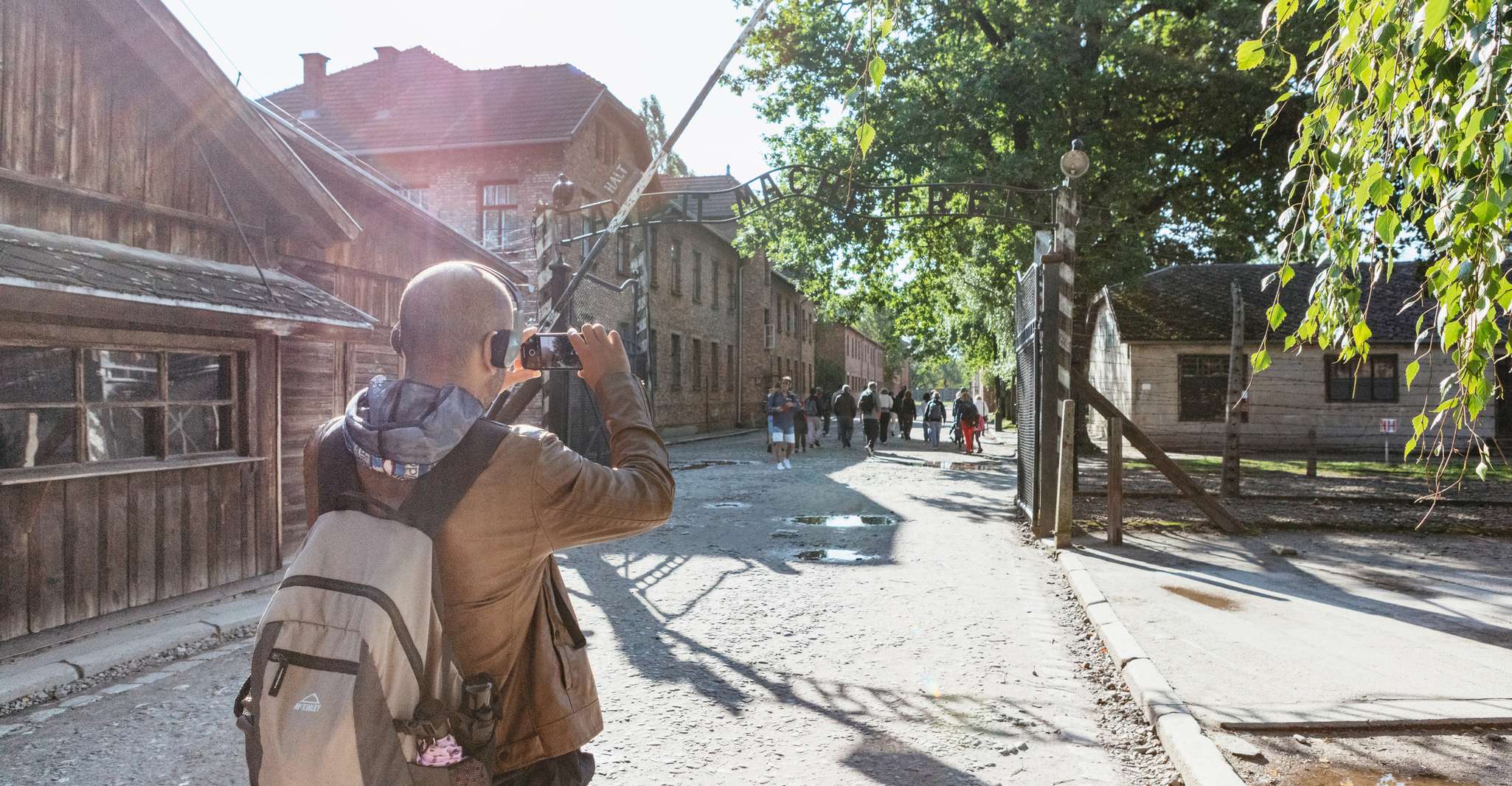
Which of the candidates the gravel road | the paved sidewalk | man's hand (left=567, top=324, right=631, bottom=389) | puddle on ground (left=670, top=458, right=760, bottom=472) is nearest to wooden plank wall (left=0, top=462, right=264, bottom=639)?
the gravel road

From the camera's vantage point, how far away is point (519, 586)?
1839 millimetres

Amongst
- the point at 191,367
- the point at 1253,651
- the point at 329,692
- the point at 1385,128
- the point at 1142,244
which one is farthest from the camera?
the point at 1142,244

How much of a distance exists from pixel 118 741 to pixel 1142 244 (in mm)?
18781

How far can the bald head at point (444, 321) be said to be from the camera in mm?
1828

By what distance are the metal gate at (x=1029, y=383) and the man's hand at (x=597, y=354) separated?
27.5 feet

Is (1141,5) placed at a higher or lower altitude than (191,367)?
higher

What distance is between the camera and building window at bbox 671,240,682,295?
30266 millimetres

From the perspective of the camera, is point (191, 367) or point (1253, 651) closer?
point (1253, 651)

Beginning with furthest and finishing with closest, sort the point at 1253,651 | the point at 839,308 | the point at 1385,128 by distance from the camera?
1. the point at 839,308
2. the point at 1253,651
3. the point at 1385,128

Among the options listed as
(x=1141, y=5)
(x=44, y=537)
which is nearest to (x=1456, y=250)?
(x=44, y=537)

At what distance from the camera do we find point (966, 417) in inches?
897

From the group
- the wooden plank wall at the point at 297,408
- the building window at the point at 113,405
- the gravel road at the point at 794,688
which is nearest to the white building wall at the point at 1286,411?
the gravel road at the point at 794,688

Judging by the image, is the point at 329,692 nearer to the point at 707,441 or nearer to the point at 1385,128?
the point at 1385,128

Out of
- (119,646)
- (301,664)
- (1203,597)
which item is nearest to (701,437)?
(1203,597)
